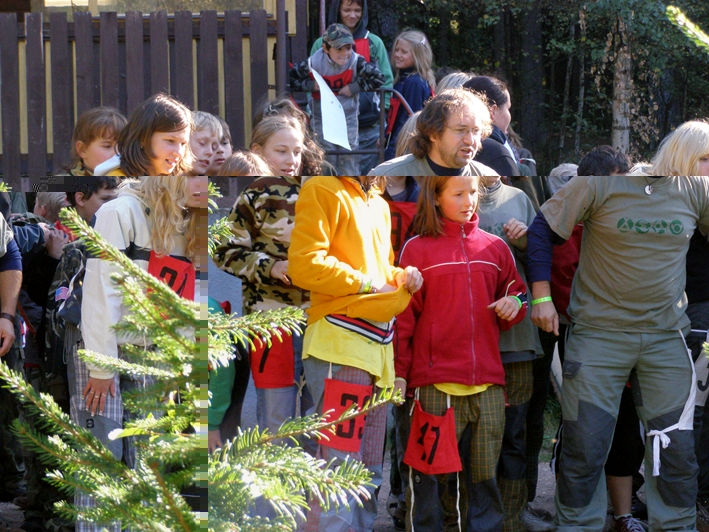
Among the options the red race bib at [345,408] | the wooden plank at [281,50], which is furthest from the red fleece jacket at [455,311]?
the wooden plank at [281,50]

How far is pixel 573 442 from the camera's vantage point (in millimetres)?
A: 2168

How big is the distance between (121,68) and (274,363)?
5.97 metres

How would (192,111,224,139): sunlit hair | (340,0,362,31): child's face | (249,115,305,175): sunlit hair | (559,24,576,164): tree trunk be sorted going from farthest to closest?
1. (559,24,576,164): tree trunk
2. (340,0,362,31): child's face
3. (192,111,224,139): sunlit hair
4. (249,115,305,175): sunlit hair

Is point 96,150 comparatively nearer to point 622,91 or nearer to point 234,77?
point 234,77

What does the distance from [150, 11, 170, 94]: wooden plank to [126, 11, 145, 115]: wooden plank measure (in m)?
0.09

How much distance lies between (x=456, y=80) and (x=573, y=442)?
271 cm

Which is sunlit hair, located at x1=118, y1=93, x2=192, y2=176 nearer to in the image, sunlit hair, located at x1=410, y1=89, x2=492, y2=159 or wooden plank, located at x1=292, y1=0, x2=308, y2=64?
sunlit hair, located at x1=410, y1=89, x2=492, y2=159

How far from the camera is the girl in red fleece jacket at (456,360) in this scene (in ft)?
6.77

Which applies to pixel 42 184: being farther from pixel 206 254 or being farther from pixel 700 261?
pixel 700 261

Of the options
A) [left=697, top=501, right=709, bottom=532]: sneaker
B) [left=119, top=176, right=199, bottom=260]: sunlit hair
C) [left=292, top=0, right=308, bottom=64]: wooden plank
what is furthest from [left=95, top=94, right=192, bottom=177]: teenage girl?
[left=292, top=0, right=308, bottom=64]: wooden plank

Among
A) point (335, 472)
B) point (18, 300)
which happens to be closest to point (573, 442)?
point (335, 472)

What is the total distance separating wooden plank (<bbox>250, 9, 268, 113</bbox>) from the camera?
712 cm

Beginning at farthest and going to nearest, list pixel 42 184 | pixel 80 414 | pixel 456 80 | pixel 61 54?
pixel 61 54, pixel 456 80, pixel 80 414, pixel 42 184

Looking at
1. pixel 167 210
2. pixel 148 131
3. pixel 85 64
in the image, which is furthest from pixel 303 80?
pixel 167 210
